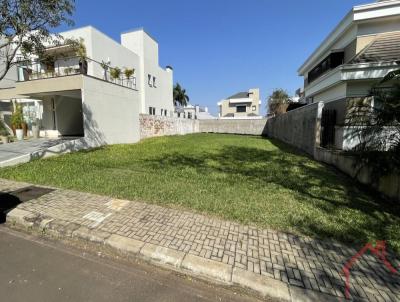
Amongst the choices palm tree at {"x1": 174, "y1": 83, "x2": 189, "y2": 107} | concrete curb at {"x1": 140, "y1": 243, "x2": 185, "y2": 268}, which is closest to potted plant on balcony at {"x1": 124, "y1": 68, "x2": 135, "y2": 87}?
concrete curb at {"x1": 140, "y1": 243, "x2": 185, "y2": 268}

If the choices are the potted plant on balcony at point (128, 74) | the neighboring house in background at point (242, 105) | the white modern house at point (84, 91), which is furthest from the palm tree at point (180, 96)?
the potted plant on balcony at point (128, 74)

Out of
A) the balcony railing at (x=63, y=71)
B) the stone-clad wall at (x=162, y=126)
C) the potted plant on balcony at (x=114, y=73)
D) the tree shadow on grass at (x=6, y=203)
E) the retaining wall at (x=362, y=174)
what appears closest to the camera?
the tree shadow on grass at (x=6, y=203)

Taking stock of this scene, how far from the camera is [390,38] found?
35.7 ft

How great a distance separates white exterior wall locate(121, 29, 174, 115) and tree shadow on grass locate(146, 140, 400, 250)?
15.1m

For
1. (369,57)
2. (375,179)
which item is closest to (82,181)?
(375,179)

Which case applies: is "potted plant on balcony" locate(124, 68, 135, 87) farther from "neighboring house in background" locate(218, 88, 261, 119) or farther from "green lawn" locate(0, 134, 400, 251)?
"neighboring house in background" locate(218, 88, 261, 119)

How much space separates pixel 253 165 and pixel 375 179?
3.72 meters

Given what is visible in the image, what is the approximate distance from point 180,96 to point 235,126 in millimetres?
20097

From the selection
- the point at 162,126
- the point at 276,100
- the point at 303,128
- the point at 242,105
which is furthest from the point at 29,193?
the point at 242,105

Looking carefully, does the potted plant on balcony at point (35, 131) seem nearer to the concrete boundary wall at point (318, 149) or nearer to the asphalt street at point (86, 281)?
the asphalt street at point (86, 281)

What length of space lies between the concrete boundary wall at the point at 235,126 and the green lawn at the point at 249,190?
21225 mm

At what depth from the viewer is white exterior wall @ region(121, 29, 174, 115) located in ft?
70.0

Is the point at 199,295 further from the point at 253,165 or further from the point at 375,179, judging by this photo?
the point at 253,165

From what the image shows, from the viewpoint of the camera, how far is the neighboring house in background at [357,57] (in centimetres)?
902
